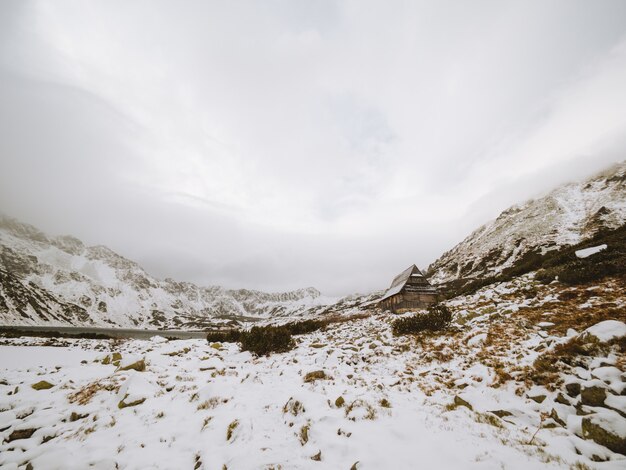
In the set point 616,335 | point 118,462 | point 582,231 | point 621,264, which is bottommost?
point 118,462

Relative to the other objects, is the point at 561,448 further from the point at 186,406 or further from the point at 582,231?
the point at 582,231

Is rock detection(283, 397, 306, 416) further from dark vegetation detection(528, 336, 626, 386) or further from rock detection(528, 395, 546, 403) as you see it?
dark vegetation detection(528, 336, 626, 386)

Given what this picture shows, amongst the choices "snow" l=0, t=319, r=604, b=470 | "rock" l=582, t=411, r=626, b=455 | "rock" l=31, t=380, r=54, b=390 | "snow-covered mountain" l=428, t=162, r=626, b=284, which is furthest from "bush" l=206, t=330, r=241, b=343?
"snow-covered mountain" l=428, t=162, r=626, b=284

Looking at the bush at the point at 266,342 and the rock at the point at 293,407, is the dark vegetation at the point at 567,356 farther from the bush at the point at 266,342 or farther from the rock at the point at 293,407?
the bush at the point at 266,342

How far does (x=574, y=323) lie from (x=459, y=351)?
141 inches

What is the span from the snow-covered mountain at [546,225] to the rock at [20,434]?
72.8m

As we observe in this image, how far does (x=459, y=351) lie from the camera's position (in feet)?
31.9

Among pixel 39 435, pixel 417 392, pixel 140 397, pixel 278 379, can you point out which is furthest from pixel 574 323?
pixel 39 435

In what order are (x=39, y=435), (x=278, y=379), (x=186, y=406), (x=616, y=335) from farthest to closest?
(x=278, y=379) → (x=186, y=406) → (x=616, y=335) → (x=39, y=435)

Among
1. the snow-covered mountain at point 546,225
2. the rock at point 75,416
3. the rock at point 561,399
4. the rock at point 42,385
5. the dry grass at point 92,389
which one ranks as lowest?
the rock at point 561,399

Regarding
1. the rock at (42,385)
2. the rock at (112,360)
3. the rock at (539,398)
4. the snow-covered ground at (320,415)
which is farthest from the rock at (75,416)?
the rock at (539,398)

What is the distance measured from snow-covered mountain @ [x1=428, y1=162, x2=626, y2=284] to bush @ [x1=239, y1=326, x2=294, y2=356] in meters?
62.5

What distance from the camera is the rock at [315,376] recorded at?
869 cm

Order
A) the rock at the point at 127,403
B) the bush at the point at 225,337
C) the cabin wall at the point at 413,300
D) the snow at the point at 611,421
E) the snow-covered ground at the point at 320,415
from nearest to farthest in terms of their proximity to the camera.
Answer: the snow at the point at 611,421 → the snow-covered ground at the point at 320,415 → the rock at the point at 127,403 → the bush at the point at 225,337 → the cabin wall at the point at 413,300
